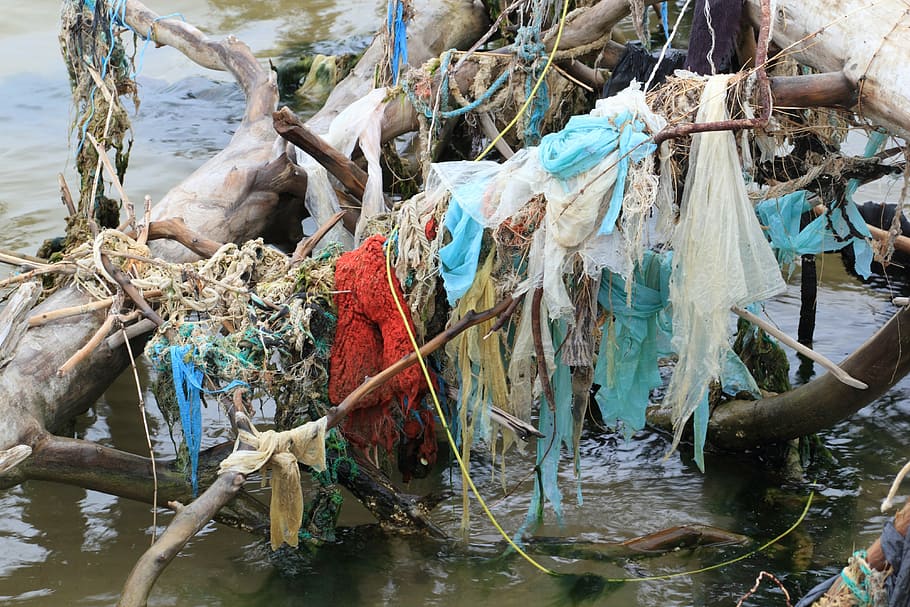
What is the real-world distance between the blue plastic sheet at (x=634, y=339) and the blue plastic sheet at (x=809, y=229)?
1.81 feet

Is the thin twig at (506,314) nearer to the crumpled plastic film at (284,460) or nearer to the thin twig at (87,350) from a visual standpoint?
→ the crumpled plastic film at (284,460)

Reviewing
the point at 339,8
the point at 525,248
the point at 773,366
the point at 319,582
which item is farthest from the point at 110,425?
the point at 339,8

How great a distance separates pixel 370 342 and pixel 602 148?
129cm

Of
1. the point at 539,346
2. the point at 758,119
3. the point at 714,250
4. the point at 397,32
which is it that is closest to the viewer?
the point at 758,119

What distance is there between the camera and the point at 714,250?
3662 millimetres

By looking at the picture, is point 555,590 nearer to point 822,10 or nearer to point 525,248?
point 525,248

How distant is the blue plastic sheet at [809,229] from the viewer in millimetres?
4273

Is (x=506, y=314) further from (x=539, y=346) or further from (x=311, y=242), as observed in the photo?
(x=311, y=242)

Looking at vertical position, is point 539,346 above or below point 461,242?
below

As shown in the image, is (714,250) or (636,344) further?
(636,344)

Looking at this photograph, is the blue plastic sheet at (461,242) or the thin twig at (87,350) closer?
the blue plastic sheet at (461,242)

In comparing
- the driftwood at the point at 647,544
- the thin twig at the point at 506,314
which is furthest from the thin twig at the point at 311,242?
the driftwood at the point at 647,544

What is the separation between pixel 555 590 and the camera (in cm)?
462

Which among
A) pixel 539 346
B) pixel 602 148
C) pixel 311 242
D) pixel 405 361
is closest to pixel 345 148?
pixel 311 242
